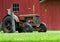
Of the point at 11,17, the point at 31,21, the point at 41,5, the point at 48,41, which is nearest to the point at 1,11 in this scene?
the point at 41,5

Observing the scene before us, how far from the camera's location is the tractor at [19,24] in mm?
19812

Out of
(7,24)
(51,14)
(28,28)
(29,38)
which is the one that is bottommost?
(28,28)

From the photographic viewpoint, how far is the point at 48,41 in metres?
10.1

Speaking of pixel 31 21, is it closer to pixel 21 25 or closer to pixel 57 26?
pixel 21 25

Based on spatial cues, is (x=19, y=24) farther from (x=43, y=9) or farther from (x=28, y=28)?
(x=43, y=9)

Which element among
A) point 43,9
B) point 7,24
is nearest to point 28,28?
point 7,24

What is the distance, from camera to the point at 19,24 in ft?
69.8

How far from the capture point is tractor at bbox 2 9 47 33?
19812 millimetres

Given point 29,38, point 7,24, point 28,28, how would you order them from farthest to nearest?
point 28,28
point 7,24
point 29,38

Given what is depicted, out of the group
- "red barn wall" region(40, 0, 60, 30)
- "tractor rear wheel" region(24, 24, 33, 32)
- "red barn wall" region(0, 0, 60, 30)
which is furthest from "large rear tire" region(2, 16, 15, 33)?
"red barn wall" region(40, 0, 60, 30)

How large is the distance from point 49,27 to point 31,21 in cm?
568

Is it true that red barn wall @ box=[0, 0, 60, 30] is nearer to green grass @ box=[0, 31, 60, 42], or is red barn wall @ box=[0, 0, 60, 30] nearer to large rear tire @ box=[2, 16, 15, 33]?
large rear tire @ box=[2, 16, 15, 33]

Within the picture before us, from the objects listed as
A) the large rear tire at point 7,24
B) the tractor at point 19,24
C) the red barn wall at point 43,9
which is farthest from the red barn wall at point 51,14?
the large rear tire at point 7,24

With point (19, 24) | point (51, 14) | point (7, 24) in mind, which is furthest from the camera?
point (51, 14)
